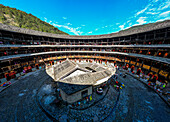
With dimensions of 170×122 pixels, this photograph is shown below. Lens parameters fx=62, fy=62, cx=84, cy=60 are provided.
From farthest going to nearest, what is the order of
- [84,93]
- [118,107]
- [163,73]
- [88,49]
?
[88,49]
[163,73]
[84,93]
[118,107]

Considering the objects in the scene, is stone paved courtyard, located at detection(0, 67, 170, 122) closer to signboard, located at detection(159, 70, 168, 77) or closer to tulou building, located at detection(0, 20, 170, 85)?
tulou building, located at detection(0, 20, 170, 85)

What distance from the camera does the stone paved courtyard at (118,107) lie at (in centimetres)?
880

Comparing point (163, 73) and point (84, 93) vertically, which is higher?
point (163, 73)

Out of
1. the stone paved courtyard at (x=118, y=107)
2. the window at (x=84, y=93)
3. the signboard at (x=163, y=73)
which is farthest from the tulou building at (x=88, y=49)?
the stone paved courtyard at (x=118, y=107)

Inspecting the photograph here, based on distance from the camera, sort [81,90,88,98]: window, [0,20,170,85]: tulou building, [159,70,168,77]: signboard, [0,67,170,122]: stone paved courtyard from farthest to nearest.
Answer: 1. [0,20,170,85]: tulou building
2. [159,70,168,77]: signboard
3. [81,90,88,98]: window
4. [0,67,170,122]: stone paved courtyard

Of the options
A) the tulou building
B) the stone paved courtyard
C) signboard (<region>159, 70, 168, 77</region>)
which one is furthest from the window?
signboard (<region>159, 70, 168, 77</region>)

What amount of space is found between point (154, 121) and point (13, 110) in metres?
20.9

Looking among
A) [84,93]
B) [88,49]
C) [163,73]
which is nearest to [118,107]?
[84,93]

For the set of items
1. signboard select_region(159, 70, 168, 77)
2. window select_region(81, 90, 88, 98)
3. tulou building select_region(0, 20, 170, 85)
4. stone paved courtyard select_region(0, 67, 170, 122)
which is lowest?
stone paved courtyard select_region(0, 67, 170, 122)

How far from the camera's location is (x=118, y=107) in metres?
10.4

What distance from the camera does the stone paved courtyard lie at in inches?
347

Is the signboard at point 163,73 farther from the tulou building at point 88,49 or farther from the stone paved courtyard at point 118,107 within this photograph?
the stone paved courtyard at point 118,107

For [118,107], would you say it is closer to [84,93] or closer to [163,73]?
[84,93]

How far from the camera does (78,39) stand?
1406 inches
